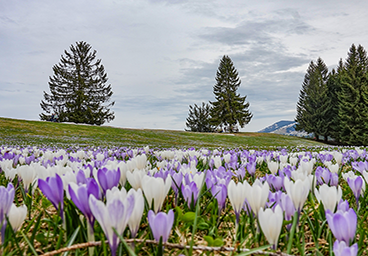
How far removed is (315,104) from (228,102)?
1738 cm

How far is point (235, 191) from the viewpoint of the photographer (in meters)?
1.13

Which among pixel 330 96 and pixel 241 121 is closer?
pixel 330 96

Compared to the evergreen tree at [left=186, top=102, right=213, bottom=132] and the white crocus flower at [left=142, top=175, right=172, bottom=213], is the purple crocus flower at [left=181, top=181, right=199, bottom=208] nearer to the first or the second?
the white crocus flower at [left=142, top=175, right=172, bottom=213]

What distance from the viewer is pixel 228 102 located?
56.3 m

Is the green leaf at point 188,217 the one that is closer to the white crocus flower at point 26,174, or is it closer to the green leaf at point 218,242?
the green leaf at point 218,242

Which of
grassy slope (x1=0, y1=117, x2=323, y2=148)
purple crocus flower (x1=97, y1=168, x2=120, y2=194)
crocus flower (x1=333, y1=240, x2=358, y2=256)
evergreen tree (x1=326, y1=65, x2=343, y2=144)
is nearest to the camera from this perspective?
crocus flower (x1=333, y1=240, x2=358, y2=256)

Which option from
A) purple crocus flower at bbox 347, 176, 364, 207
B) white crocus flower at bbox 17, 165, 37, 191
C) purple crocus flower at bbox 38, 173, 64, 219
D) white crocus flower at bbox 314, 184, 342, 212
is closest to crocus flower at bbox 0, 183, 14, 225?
purple crocus flower at bbox 38, 173, 64, 219

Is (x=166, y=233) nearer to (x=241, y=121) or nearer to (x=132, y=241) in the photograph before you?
(x=132, y=241)

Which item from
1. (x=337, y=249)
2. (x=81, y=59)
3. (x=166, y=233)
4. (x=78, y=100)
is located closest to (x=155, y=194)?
Answer: (x=166, y=233)

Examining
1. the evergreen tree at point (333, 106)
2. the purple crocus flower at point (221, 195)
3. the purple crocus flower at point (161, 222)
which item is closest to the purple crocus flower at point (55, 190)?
the purple crocus flower at point (161, 222)

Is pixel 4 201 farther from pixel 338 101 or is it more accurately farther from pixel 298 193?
pixel 338 101

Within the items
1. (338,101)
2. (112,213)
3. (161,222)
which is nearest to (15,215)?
(112,213)

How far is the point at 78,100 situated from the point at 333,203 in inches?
2129

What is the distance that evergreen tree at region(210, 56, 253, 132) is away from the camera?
182 feet
